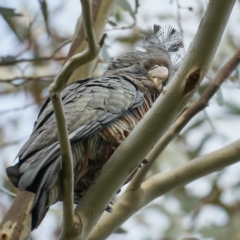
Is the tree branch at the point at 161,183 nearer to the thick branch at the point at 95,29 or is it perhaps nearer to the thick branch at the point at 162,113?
the thick branch at the point at 162,113

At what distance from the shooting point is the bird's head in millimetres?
2893

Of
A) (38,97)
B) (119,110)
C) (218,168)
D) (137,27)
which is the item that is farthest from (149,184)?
(38,97)

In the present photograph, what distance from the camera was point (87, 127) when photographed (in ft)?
6.75

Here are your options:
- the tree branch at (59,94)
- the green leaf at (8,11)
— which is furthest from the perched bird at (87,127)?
the green leaf at (8,11)

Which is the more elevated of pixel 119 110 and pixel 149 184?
pixel 119 110

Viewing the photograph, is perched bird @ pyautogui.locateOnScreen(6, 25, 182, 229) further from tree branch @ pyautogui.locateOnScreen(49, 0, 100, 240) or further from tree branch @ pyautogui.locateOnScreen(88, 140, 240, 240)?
tree branch @ pyautogui.locateOnScreen(88, 140, 240, 240)

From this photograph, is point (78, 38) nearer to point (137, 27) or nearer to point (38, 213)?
point (137, 27)

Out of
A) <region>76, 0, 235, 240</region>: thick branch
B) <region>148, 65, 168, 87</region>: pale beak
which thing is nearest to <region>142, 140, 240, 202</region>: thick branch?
<region>148, 65, 168, 87</region>: pale beak

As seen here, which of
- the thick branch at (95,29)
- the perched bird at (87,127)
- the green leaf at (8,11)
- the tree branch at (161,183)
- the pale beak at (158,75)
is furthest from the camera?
the green leaf at (8,11)

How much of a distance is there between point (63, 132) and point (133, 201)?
1.15 m

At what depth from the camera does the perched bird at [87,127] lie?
1.80 meters

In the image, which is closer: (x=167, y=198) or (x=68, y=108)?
(x=68, y=108)

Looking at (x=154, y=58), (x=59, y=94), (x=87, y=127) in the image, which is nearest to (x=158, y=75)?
(x=154, y=58)

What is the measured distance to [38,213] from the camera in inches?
71.1
